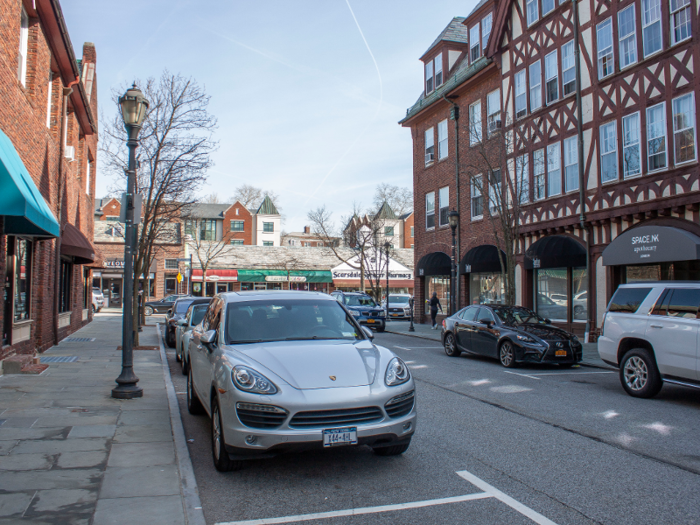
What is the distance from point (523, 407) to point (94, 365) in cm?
879

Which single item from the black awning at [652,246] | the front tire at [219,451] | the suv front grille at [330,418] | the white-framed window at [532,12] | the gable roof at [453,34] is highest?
the gable roof at [453,34]

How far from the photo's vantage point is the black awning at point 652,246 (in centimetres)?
1394

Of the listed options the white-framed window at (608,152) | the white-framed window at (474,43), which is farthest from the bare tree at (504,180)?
the white-framed window at (474,43)

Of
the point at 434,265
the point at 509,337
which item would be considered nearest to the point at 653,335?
the point at 509,337

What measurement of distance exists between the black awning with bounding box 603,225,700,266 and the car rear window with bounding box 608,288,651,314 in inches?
216

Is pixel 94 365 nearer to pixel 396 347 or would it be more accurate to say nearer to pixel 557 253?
pixel 396 347

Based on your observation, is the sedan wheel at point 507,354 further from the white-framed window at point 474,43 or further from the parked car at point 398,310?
the parked car at point 398,310

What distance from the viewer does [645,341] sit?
893cm

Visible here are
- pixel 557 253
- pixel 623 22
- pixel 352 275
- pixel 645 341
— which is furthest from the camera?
pixel 352 275

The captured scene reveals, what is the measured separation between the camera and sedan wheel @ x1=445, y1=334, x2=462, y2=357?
15.1m

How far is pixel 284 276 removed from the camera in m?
50.2

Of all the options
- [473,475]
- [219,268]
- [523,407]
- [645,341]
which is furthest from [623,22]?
[219,268]

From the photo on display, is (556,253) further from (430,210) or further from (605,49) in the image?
(430,210)

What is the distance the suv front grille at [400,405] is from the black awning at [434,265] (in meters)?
21.3
